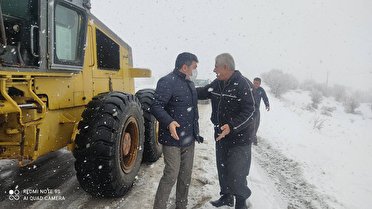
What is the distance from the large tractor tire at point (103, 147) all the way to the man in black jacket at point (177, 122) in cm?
64

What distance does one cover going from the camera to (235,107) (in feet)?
13.6

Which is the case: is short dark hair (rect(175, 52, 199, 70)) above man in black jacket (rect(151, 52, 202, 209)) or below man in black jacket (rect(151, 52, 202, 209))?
above

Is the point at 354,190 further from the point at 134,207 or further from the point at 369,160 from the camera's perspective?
the point at 134,207

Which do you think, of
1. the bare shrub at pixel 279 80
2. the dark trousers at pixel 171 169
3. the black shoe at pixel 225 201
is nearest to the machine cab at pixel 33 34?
the dark trousers at pixel 171 169

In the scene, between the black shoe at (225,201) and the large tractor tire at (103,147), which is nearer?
the large tractor tire at (103,147)

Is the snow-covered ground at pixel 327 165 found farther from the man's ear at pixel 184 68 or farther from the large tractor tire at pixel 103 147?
the large tractor tire at pixel 103 147

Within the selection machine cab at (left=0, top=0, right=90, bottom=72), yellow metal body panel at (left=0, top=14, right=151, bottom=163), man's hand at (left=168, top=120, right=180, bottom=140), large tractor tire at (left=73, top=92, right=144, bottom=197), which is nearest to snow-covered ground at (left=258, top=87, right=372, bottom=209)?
man's hand at (left=168, top=120, right=180, bottom=140)

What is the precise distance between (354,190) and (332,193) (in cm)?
68

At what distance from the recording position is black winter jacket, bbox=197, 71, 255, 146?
397 centimetres

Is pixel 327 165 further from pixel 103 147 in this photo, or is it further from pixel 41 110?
pixel 41 110

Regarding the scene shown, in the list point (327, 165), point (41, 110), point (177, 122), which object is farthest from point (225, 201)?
point (327, 165)

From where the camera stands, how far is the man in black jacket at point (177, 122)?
11.6ft

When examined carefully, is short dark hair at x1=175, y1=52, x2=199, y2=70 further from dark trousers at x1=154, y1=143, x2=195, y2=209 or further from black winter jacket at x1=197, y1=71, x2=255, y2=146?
dark trousers at x1=154, y1=143, x2=195, y2=209

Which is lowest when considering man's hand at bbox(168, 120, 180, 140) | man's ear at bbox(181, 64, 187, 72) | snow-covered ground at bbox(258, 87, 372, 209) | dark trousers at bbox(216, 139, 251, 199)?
snow-covered ground at bbox(258, 87, 372, 209)
